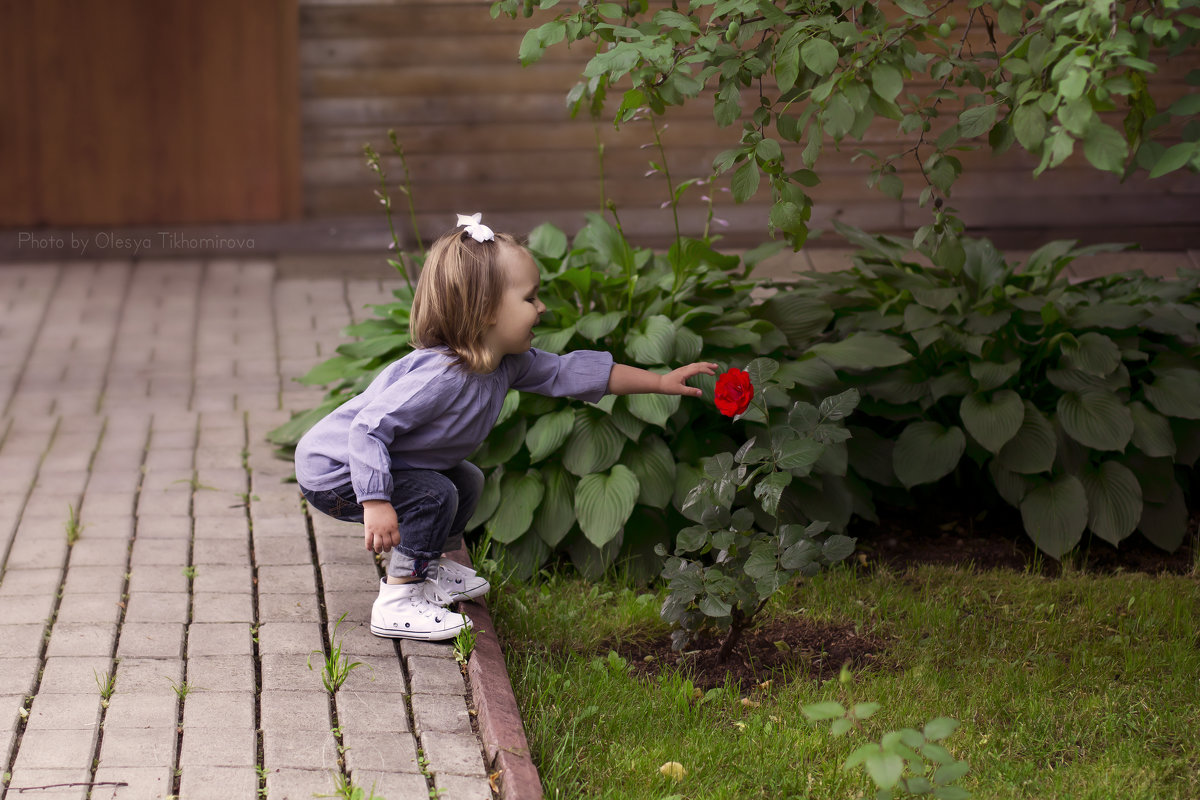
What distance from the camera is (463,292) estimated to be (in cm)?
295

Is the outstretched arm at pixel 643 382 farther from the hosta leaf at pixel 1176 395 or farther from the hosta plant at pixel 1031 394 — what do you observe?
the hosta leaf at pixel 1176 395

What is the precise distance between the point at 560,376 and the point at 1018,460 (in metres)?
1.62

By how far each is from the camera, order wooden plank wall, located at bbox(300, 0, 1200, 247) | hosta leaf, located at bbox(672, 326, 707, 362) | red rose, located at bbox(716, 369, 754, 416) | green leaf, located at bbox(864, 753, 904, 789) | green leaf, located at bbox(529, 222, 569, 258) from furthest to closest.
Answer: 1. wooden plank wall, located at bbox(300, 0, 1200, 247)
2. green leaf, located at bbox(529, 222, 569, 258)
3. hosta leaf, located at bbox(672, 326, 707, 362)
4. red rose, located at bbox(716, 369, 754, 416)
5. green leaf, located at bbox(864, 753, 904, 789)

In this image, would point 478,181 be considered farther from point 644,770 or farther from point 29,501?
point 644,770

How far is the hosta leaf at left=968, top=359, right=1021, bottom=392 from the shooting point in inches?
156

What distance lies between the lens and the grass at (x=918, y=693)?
269 cm

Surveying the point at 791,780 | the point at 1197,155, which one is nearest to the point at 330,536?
the point at 791,780

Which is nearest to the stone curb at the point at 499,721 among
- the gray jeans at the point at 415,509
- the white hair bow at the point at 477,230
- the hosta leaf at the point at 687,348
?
the gray jeans at the point at 415,509

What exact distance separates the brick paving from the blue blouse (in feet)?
1.45

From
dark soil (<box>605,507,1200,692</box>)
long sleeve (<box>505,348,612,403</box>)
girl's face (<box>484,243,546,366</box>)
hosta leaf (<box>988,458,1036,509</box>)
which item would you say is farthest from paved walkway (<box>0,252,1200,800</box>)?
hosta leaf (<box>988,458,1036,509</box>)

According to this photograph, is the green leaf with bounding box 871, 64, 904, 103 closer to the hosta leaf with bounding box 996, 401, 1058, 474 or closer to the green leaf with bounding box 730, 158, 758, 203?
the green leaf with bounding box 730, 158, 758, 203

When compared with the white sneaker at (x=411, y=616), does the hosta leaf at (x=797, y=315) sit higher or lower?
higher

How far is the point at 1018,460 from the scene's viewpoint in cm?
394

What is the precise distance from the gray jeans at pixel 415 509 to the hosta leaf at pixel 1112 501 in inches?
80.1
